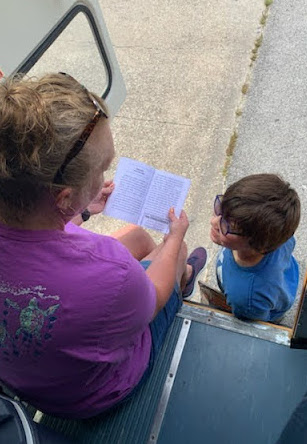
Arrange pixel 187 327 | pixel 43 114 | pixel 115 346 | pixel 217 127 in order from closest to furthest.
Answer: pixel 43 114, pixel 115 346, pixel 187 327, pixel 217 127

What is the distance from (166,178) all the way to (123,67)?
2.30 m

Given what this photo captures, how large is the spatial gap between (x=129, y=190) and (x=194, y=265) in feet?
2.37

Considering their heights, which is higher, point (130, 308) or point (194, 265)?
point (194, 265)

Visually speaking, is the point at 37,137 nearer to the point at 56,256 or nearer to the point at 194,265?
the point at 56,256

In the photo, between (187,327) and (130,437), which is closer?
(130,437)

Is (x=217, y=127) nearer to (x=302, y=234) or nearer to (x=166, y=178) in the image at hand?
(x=302, y=234)

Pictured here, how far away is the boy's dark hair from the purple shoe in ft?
2.31

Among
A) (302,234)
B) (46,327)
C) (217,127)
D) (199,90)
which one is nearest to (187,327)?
(46,327)

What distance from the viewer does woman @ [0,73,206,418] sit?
1.01m

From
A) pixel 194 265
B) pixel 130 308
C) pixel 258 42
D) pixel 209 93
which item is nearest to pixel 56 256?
pixel 130 308

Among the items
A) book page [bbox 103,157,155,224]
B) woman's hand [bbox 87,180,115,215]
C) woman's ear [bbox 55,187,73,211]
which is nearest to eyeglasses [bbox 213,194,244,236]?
book page [bbox 103,157,155,224]

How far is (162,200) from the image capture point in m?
1.93

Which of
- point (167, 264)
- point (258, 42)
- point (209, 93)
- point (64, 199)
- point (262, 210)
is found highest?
point (258, 42)

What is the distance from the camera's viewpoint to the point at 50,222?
3.72ft
